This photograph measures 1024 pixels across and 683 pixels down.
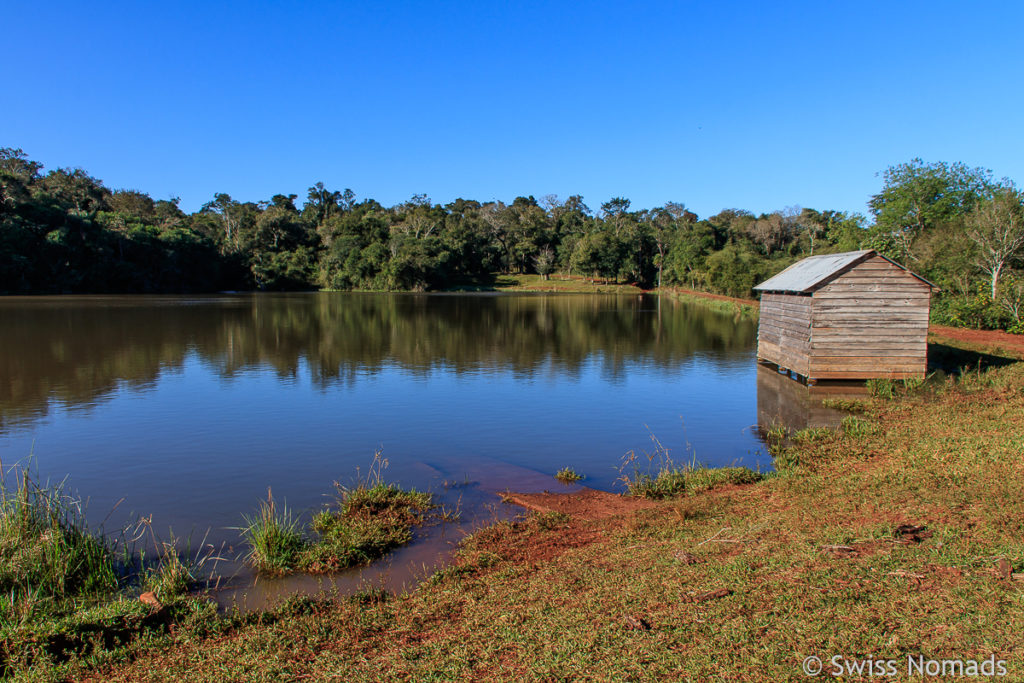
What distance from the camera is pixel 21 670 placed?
4.89 meters

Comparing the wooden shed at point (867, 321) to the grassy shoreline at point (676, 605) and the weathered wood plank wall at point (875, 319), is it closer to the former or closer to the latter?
the weathered wood plank wall at point (875, 319)

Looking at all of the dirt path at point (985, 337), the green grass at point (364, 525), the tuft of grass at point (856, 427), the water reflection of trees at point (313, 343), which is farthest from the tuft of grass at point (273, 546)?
the dirt path at point (985, 337)

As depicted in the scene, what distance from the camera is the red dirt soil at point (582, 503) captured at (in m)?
9.05

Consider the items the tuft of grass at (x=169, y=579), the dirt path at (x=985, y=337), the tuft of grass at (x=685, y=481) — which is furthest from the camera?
the dirt path at (x=985, y=337)

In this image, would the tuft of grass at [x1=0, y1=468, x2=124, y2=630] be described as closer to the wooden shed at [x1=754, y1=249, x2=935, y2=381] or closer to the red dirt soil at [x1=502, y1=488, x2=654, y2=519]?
the red dirt soil at [x1=502, y1=488, x2=654, y2=519]

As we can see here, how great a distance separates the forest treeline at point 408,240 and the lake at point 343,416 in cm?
2498

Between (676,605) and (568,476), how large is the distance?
5625 millimetres

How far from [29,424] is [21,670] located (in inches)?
475

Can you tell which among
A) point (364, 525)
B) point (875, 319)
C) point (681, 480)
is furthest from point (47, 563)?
point (875, 319)

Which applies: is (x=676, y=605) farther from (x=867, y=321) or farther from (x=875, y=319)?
(x=875, y=319)

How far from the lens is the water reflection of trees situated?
21.4 m

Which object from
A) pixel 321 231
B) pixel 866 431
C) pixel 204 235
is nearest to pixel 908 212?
pixel 866 431

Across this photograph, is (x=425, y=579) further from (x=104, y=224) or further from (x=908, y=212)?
(x=104, y=224)

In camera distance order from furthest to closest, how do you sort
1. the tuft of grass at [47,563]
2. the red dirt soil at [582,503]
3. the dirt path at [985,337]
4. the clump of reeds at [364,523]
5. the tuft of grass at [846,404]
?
the dirt path at [985,337], the tuft of grass at [846,404], the red dirt soil at [582,503], the clump of reeds at [364,523], the tuft of grass at [47,563]
